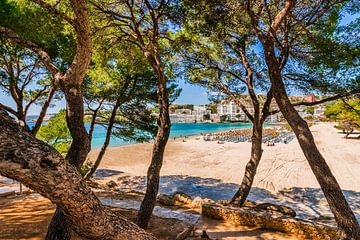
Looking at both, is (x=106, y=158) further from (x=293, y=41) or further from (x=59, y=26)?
(x=293, y=41)

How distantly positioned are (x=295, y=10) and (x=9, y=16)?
5.91 m

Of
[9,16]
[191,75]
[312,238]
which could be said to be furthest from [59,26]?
[312,238]

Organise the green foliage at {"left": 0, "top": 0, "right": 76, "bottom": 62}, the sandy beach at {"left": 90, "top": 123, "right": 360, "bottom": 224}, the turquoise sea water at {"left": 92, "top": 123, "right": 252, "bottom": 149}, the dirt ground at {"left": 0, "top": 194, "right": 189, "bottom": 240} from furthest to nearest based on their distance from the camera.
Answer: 1. the turquoise sea water at {"left": 92, "top": 123, "right": 252, "bottom": 149}
2. the sandy beach at {"left": 90, "top": 123, "right": 360, "bottom": 224}
3. the green foliage at {"left": 0, "top": 0, "right": 76, "bottom": 62}
4. the dirt ground at {"left": 0, "top": 194, "right": 189, "bottom": 240}

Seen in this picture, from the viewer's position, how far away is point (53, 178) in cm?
126

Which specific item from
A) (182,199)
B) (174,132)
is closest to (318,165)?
(182,199)

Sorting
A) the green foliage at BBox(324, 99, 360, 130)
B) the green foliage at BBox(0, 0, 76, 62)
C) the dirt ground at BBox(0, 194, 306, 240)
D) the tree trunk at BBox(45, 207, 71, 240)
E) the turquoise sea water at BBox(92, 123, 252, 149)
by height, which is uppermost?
the green foliage at BBox(0, 0, 76, 62)

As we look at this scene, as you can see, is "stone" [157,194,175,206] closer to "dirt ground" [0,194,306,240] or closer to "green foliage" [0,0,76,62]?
"dirt ground" [0,194,306,240]

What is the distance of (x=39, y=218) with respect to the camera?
4832 millimetres

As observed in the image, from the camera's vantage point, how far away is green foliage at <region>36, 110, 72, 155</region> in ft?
25.0

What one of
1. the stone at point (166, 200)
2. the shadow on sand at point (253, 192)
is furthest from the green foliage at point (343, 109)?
the stone at point (166, 200)

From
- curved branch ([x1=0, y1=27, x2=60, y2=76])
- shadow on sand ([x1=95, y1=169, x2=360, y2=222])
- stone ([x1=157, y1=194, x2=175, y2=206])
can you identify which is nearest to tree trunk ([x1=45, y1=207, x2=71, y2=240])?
curved branch ([x1=0, y1=27, x2=60, y2=76])

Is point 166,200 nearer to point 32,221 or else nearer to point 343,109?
point 32,221

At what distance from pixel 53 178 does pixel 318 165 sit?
3.38 m

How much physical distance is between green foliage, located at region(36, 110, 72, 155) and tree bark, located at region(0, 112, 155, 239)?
6863 mm
